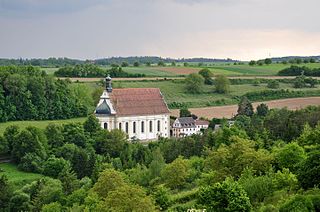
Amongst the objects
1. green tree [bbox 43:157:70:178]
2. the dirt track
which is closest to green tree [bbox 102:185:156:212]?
green tree [bbox 43:157:70:178]

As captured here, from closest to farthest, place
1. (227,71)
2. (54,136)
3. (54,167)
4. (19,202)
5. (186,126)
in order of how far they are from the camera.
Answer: (19,202)
(54,167)
(54,136)
(186,126)
(227,71)

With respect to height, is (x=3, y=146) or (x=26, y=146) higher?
(x=26, y=146)

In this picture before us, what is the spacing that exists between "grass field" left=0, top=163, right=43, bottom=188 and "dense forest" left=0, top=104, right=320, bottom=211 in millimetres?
966

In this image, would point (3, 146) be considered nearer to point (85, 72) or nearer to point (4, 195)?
Result: point (4, 195)

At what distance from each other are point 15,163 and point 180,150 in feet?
60.7

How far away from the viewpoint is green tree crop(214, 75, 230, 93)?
413ft

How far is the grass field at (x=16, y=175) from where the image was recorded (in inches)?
2504

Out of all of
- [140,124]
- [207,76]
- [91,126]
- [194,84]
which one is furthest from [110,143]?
[207,76]

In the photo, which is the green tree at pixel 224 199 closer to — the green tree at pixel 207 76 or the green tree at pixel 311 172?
the green tree at pixel 311 172

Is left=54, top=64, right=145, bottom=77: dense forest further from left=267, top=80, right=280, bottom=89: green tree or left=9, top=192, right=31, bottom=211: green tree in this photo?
left=9, top=192, right=31, bottom=211: green tree

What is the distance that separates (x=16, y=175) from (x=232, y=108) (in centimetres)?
5289

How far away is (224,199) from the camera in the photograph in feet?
95.6

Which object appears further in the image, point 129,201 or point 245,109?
point 245,109

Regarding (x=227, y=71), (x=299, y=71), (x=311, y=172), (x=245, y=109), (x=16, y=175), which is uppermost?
(x=311, y=172)
